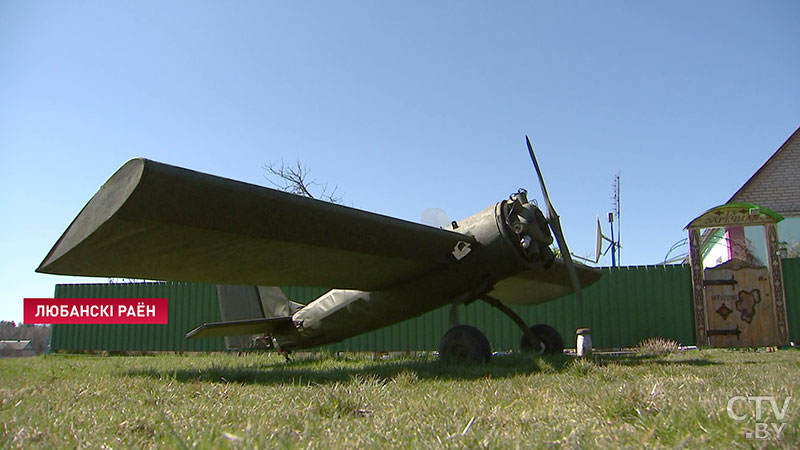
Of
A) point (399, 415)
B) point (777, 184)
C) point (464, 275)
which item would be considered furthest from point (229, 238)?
point (777, 184)

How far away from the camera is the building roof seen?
26734 millimetres

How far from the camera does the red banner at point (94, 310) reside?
61.8ft

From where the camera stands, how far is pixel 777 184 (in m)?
27.1

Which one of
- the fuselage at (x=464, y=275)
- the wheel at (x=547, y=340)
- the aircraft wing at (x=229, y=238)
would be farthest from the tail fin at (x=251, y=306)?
the wheel at (x=547, y=340)

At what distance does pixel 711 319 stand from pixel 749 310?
0.89m

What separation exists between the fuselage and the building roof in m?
23.4

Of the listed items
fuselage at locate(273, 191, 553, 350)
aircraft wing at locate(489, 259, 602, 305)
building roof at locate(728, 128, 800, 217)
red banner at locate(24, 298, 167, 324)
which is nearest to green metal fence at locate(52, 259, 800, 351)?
aircraft wing at locate(489, 259, 602, 305)

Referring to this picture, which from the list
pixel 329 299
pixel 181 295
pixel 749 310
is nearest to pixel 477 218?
pixel 329 299

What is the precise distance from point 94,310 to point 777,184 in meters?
30.5

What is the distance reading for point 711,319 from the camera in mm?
14203

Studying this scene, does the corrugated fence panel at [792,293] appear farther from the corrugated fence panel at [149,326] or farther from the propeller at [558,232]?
the corrugated fence panel at [149,326]

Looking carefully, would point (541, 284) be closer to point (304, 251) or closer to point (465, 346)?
point (465, 346)

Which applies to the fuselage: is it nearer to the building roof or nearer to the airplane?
the airplane

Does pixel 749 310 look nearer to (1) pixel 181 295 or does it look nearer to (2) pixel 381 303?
(2) pixel 381 303
